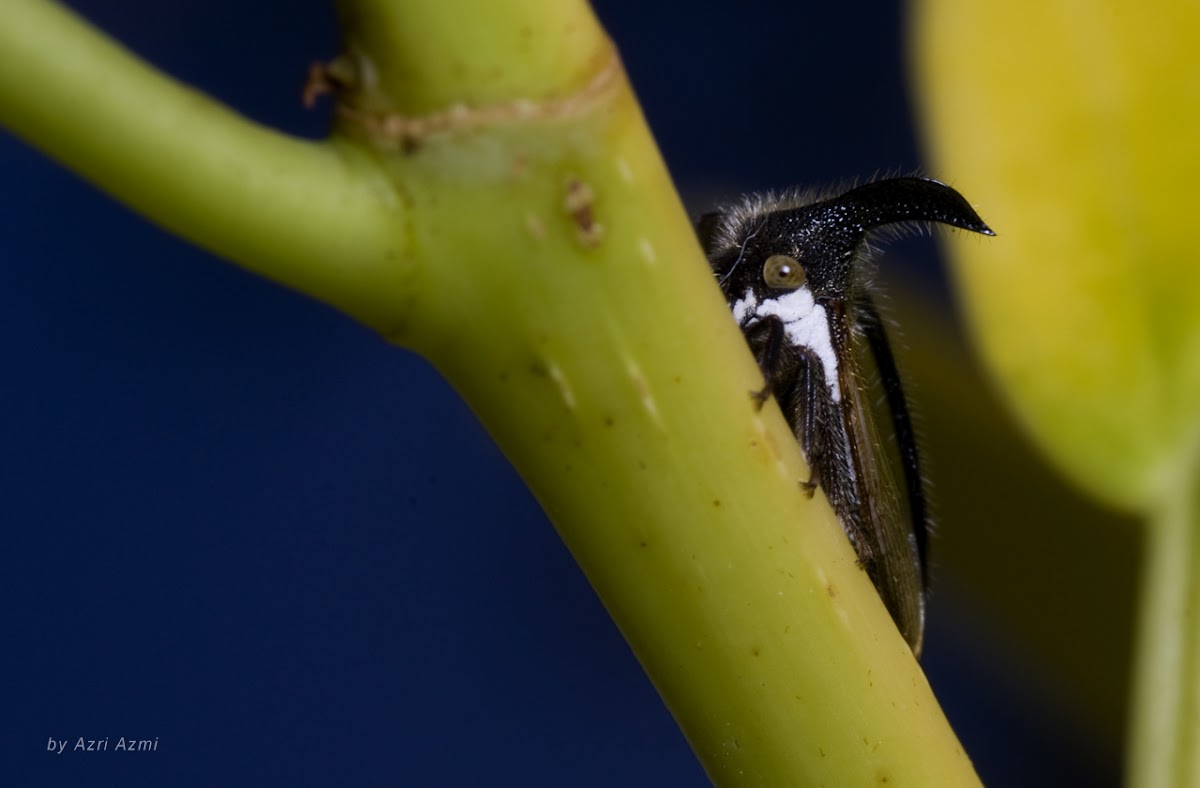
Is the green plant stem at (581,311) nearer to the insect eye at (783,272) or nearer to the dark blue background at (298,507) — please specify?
the insect eye at (783,272)

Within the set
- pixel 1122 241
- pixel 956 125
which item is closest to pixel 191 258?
pixel 956 125

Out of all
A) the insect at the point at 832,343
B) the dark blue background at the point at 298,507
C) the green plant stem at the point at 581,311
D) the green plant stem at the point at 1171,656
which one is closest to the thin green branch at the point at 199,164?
the green plant stem at the point at 581,311

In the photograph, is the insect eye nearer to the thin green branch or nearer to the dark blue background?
the thin green branch

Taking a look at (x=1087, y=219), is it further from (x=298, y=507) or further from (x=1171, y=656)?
(x=298, y=507)

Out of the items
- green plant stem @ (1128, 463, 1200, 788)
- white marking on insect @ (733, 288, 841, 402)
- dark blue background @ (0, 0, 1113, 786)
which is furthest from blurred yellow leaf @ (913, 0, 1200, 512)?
dark blue background @ (0, 0, 1113, 786)

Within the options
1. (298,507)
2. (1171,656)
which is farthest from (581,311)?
(298,507)

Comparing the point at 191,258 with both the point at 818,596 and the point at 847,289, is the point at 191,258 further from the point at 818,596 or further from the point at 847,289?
the point at 818,596
